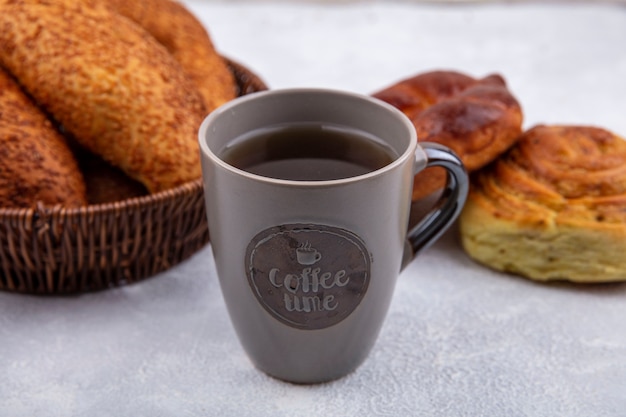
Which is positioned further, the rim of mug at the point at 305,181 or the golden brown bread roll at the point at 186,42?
the golden brown bread roll at the point at 186,42

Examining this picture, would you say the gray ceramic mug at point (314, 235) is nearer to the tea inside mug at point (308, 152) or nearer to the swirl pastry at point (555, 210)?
the tea inside mug at point (308, 152)

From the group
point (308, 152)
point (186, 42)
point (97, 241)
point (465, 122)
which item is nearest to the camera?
point (308, 152)

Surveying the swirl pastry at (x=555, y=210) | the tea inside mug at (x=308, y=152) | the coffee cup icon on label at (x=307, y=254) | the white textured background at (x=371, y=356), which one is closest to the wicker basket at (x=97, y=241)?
the white textured background at (x=371, y=356)

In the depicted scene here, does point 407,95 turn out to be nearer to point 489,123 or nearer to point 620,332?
point 489,123

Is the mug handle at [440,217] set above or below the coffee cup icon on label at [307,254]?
below

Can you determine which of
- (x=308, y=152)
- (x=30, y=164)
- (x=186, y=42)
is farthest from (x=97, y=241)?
(x=186, y=42)

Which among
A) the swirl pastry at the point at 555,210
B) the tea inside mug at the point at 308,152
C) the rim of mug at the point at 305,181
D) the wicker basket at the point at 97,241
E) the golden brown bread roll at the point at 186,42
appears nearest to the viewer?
the rim of mug at the point at 305,181

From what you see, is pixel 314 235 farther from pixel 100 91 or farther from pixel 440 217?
pixel 100 91
